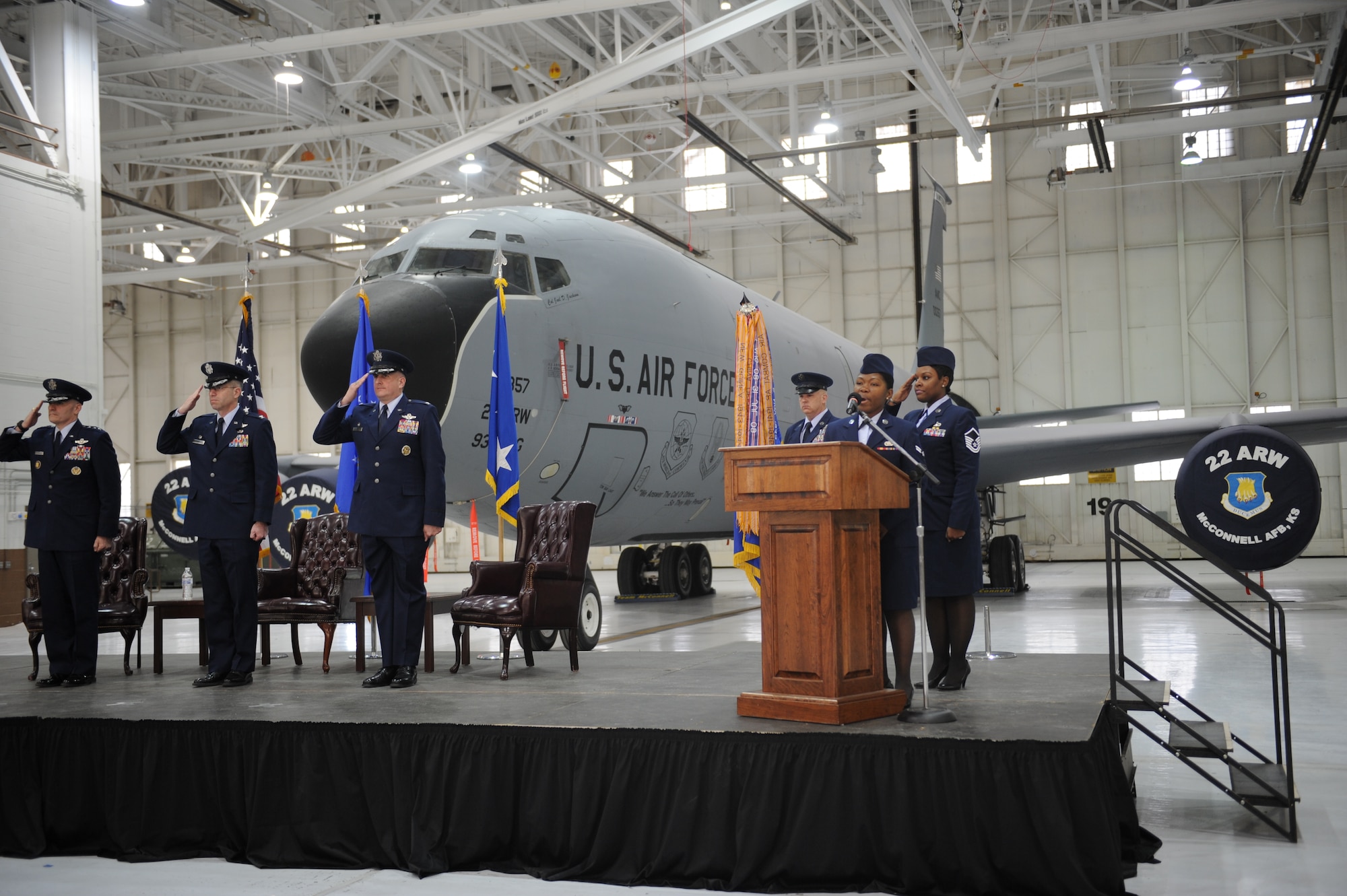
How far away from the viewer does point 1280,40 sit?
63.5 ft

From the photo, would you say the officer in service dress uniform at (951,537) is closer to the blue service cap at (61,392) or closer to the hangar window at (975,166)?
the blue service cap at (61,392)

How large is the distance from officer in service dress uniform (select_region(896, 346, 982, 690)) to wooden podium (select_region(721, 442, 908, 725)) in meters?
0.73

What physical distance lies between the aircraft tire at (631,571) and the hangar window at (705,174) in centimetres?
992

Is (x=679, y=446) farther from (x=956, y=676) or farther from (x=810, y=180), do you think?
(x=810, y=180)

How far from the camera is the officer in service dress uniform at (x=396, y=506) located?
5113 mm

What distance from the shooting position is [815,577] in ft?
12.2

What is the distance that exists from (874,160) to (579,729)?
51.5 ft

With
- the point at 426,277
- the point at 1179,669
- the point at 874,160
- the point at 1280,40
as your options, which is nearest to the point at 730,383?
the point at 426,277

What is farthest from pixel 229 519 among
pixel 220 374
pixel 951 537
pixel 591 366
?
pixel 591 366

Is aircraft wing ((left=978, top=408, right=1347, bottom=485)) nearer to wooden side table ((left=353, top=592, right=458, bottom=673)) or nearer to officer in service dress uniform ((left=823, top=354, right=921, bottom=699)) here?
officer in service dress uniform ((left=823, top=354, right=921, bottom=699))

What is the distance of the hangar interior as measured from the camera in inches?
508

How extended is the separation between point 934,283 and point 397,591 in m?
9.91

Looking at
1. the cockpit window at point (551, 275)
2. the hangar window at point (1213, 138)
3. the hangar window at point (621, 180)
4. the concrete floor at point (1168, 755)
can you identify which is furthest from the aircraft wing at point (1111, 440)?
the hangar window at point (621, 180)

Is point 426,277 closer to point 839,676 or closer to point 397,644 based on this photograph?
point 397,644
